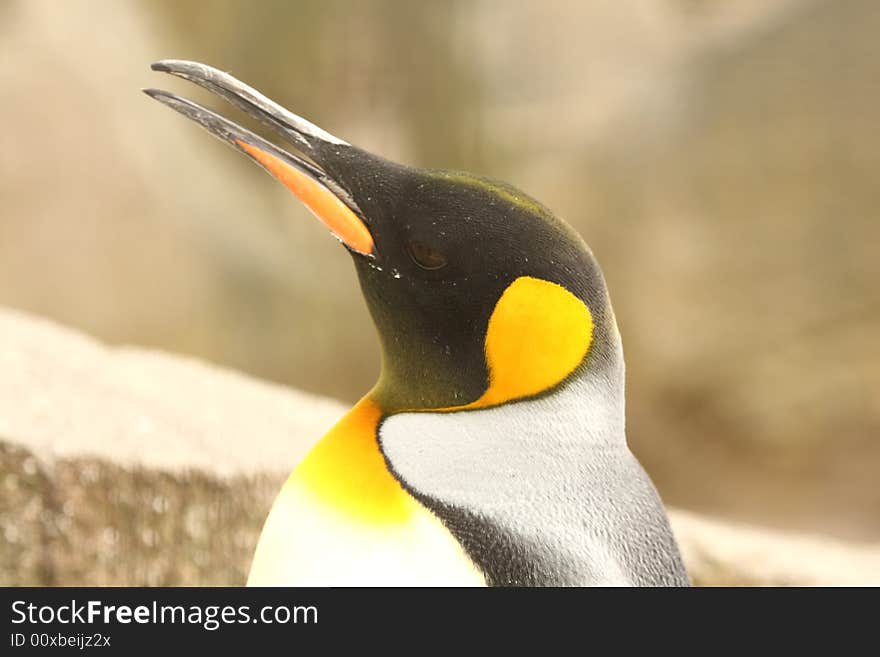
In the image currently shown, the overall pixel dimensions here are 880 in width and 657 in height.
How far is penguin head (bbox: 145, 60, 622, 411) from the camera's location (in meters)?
0.68

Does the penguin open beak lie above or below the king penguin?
above

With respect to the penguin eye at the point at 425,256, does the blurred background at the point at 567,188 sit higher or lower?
higher

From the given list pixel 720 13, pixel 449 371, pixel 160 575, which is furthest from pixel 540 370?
pixel 720 13

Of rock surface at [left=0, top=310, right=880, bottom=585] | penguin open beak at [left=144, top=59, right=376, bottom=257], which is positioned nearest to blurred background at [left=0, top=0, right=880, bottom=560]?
rock surface at [left=0, top=310, right=880, bottom=585]

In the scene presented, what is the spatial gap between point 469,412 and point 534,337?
0.26ft

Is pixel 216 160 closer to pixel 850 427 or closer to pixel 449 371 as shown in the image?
pixel 850 427

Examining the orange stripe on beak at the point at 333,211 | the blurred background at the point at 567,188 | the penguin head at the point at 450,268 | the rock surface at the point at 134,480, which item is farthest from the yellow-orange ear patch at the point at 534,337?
the blurred background at the point at 567,188

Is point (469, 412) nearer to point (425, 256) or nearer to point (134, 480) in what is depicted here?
point (425, 256)

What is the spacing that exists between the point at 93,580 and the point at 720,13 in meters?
Result: 2.45

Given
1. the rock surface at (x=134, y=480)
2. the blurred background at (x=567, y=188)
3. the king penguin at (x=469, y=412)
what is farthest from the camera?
the blurred background at (x=567, y=188)

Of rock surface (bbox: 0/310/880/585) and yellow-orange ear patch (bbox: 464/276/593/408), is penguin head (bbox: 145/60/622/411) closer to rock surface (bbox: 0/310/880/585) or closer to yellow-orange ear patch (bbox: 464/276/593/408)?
yellow-orange ear patch (bbox: 464/276/593/408)

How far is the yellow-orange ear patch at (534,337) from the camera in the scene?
674 millimetres

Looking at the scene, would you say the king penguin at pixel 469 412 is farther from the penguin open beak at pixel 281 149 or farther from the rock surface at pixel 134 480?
the rock surface at pixel 134 480

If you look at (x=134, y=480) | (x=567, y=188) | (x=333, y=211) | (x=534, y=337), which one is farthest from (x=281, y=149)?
(x=567, y=188)
